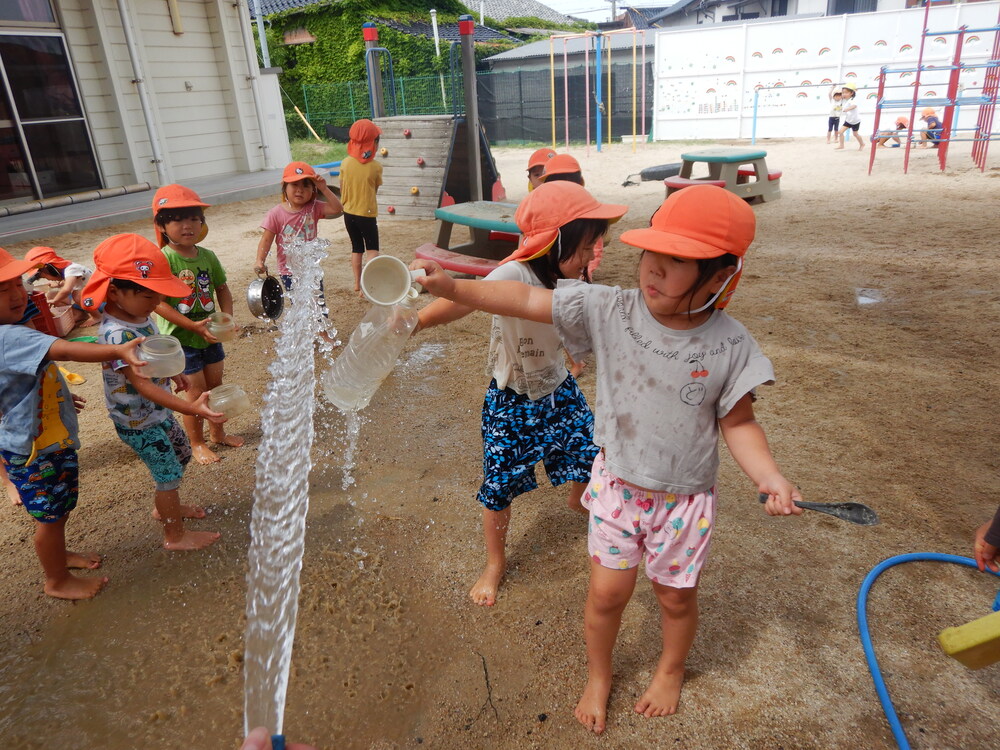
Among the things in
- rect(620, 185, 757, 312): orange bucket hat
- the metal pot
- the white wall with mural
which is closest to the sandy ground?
the metal pot

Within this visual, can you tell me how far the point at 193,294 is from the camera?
380 cm

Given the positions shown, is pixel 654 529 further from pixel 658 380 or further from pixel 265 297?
pixel 265 297

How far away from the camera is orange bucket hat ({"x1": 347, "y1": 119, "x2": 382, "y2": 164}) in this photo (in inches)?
273

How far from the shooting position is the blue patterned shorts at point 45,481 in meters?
2.67

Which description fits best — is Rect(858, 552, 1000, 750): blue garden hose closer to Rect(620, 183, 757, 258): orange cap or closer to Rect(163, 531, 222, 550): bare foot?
Rect(620, 183, 757, 258): orange cap

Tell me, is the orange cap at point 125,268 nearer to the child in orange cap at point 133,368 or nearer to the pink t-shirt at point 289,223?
the child in orange cap at point 133,368

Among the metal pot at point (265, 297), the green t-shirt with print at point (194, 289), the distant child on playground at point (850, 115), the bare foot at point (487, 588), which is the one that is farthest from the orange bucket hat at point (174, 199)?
the distant child on playground at point (850, 115)

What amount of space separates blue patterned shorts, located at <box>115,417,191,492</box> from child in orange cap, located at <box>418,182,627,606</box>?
1.39 meters

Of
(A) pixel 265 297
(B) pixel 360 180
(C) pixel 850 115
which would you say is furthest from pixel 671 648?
(C) pixel 850 115

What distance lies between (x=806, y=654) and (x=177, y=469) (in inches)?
106

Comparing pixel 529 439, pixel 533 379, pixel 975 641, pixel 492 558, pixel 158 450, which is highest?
pixel 533 379

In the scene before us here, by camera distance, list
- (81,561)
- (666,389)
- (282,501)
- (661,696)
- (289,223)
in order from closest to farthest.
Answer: (666,389) → (661,696) → (81,561) → (282,501) → (289,223)

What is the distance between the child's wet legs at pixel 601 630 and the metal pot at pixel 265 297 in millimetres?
3176

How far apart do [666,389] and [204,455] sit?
10.2 feet
